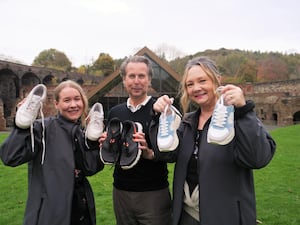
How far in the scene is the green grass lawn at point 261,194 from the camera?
4.79 m

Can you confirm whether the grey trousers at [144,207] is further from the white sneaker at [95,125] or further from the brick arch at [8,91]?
the brick arch at [8,91]

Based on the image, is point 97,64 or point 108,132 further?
point 97,64

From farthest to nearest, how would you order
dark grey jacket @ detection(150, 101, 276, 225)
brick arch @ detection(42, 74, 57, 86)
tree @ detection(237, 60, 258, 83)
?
tree @ detection(237, 60, 258, 83)
brick arch @ detection(42, 74, 57, 86)
dark grey jacket @ detection(150, 101, 276, 225)

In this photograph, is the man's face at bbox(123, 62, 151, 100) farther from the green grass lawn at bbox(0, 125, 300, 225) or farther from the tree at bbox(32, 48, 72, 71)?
the tree at bbox(32, 48, 72, 71)

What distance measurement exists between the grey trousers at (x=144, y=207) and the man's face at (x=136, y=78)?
34.7 inches

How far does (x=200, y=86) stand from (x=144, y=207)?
3.87ft

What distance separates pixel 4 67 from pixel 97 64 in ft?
72.0

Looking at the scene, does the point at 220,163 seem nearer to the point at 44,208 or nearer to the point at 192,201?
the point at 192,201

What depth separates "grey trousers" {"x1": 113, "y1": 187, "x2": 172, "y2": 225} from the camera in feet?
8.63

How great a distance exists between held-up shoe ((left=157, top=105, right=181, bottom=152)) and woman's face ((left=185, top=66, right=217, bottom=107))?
21 centimetres

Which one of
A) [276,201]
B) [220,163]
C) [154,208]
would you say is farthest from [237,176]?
[276,201]

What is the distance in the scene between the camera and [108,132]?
2516 mm

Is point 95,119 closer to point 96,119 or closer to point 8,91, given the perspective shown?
point 96,119

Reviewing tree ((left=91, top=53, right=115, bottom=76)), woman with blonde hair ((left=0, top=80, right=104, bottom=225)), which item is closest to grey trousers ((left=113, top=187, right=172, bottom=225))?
woman with blonde hair ((left=0, top=80, right=104, bottom=225))
